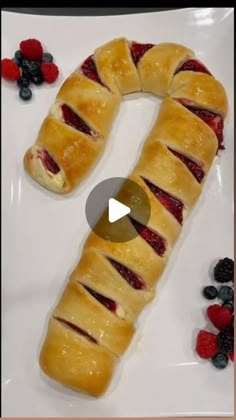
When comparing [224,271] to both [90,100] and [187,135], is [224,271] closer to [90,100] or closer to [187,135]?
[187,135]

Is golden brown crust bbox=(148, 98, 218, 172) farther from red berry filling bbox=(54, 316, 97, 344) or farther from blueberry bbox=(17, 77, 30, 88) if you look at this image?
red berry filling bbox=(54, 316, 97, 344)

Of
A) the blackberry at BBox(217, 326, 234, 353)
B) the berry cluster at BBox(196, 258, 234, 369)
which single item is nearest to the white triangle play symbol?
the berry cluster at BBox(196, 258, 234, 369)

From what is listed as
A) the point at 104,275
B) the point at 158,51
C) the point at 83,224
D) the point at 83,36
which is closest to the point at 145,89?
the point at 158,51

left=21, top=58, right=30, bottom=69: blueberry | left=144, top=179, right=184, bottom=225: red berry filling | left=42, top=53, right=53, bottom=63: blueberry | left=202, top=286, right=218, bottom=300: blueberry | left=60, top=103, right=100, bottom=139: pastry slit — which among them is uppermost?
left=42, top=53, right=53, bottom=63: blueberry

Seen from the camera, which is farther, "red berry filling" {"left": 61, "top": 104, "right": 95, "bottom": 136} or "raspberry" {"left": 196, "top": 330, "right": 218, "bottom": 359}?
"red berry filling" {"left": 61, "top": 104, "right": 95, "bottom": 136}


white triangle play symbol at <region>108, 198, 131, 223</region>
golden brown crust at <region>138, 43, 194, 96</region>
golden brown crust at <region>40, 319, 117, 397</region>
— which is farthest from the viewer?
golden brown crust at <region>138, 43, 194, 96</region>
